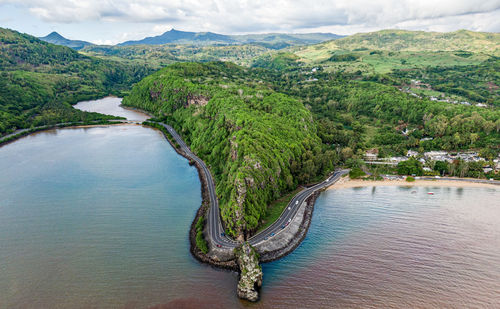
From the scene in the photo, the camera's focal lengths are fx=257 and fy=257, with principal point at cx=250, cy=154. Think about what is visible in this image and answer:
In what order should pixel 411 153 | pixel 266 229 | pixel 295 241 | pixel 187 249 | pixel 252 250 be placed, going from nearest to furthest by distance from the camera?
pixel 252 250 < pixel 187 249 < pixel 295 241 < pixel 266 229 < pixel 411 153

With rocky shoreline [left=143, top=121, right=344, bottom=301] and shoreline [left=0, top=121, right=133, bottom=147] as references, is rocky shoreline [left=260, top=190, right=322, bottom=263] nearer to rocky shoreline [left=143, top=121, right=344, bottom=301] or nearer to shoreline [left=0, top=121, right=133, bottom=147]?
rocky shoreline [left=143, top=121, right=344, bottom=301]

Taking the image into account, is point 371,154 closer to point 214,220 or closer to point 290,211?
point 290,211

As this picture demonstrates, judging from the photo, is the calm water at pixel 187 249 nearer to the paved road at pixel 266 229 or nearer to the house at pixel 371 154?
the paved road at pixel 266 229

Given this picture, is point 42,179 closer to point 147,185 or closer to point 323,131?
point 147,185

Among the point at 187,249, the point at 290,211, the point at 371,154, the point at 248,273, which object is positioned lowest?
the point at 187,249

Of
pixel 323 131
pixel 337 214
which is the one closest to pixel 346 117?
pixel 323 131

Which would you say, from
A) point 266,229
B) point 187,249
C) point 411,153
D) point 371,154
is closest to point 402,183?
point 371,154

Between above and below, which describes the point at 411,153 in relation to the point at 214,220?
above
